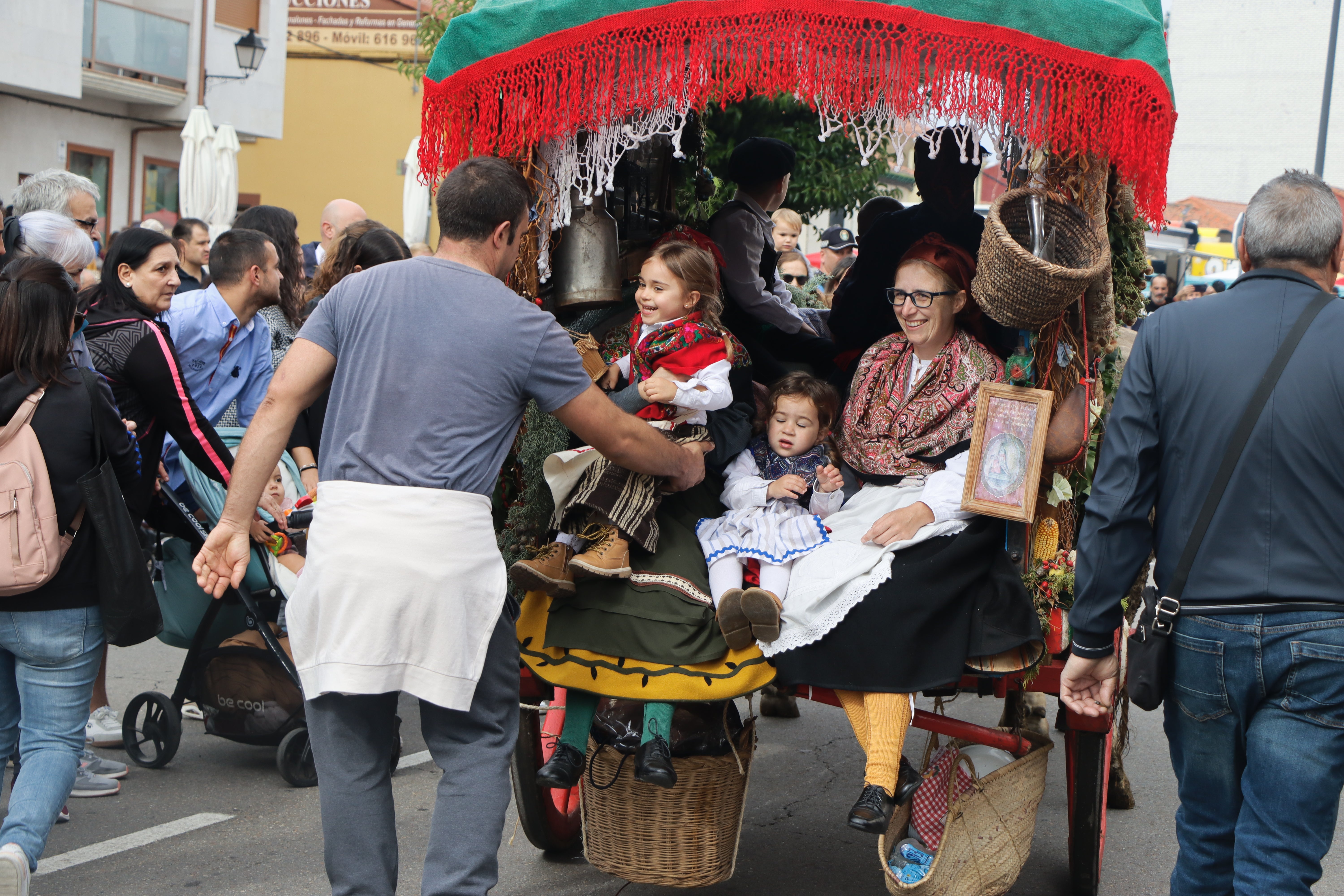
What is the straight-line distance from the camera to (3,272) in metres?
3.75

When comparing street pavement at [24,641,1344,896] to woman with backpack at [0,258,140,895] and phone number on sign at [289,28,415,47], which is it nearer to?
woman with backpack at [0,258,140,895]

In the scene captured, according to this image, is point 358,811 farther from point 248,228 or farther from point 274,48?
point 274,48

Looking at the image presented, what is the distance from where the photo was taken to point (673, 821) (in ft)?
12.2

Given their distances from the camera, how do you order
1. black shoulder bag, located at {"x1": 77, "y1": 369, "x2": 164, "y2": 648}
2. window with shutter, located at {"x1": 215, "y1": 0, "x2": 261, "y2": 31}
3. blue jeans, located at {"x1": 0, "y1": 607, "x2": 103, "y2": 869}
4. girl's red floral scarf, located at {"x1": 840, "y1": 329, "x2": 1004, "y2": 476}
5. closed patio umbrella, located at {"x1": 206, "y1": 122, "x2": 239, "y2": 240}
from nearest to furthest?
blue jeans, located at {"x1": 0, "y1": 607, "x2": 103, "y2": 869}
black shoulder bag, located at {"x1": 77, "y1": 369, "x2": 164, "y2": 648}
girl's red floral scarf, located at {"x1": 840, "y1": 329, "x2": 1004, "y2": 476}
closed patio umbrella, located at {"x1": 206, "y1": 122, "x2": 239, "y2": 240}
window with shutter, located at {"x1": 215, "y1": 0, "x2": 261, "y2": 31}

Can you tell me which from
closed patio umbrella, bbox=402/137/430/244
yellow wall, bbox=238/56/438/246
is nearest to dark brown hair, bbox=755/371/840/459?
closed patio umbrella, bbox=402/137/430/244

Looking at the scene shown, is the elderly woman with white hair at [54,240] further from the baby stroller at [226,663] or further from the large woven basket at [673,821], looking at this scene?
the large woven basket at [673,821]

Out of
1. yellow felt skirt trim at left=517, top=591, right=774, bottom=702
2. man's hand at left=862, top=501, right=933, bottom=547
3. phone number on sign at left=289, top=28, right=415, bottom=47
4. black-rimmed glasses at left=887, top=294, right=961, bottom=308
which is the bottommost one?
yellow felt skirt trim at left=517, top=591, right=774, bottom=702

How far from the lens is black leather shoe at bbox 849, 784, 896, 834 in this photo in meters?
3.26

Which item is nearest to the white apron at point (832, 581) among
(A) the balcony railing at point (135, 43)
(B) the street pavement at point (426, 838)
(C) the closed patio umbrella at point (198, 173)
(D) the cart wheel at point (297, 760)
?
(B) the street pavement at point (426, 838)

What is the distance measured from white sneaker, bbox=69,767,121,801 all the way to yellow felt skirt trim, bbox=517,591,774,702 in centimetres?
219

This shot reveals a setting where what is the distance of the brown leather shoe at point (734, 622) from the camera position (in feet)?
11.8

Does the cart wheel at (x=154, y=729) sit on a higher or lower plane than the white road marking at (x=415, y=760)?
higher

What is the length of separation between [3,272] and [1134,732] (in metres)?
5.32

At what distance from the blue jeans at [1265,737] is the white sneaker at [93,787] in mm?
3958
